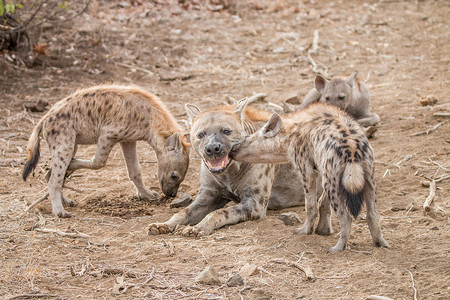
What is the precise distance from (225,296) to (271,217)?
1.76 meters

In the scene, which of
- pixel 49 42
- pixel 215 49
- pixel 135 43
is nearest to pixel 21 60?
pixel 49 42

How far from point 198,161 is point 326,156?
2.85 m

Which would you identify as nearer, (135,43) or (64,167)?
(64,167)

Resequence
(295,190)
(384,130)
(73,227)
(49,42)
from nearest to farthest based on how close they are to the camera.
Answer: (73,227), (295,190), (384,130), (49,42)

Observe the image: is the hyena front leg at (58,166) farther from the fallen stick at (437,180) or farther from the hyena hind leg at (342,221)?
the fallen stick at (437,180)

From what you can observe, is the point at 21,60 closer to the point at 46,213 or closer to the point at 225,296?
the point at 46,213

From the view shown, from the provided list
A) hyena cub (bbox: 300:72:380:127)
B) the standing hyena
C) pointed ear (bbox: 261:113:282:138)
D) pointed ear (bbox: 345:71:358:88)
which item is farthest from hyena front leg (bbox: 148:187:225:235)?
pointed ear (bbox: 345:71:358:88)

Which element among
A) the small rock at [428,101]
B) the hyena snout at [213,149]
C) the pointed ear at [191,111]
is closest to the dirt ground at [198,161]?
the small rock at [428,101]

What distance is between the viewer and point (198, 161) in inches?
258

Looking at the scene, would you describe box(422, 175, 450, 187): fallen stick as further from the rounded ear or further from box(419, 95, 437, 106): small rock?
box(419, 95, 437, 106): small rock

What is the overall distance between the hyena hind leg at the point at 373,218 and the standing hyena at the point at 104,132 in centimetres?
201

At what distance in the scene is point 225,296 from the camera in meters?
3.20

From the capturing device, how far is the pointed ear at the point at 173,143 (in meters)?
5.32

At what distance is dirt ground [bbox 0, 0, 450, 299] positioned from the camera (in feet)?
11.2
